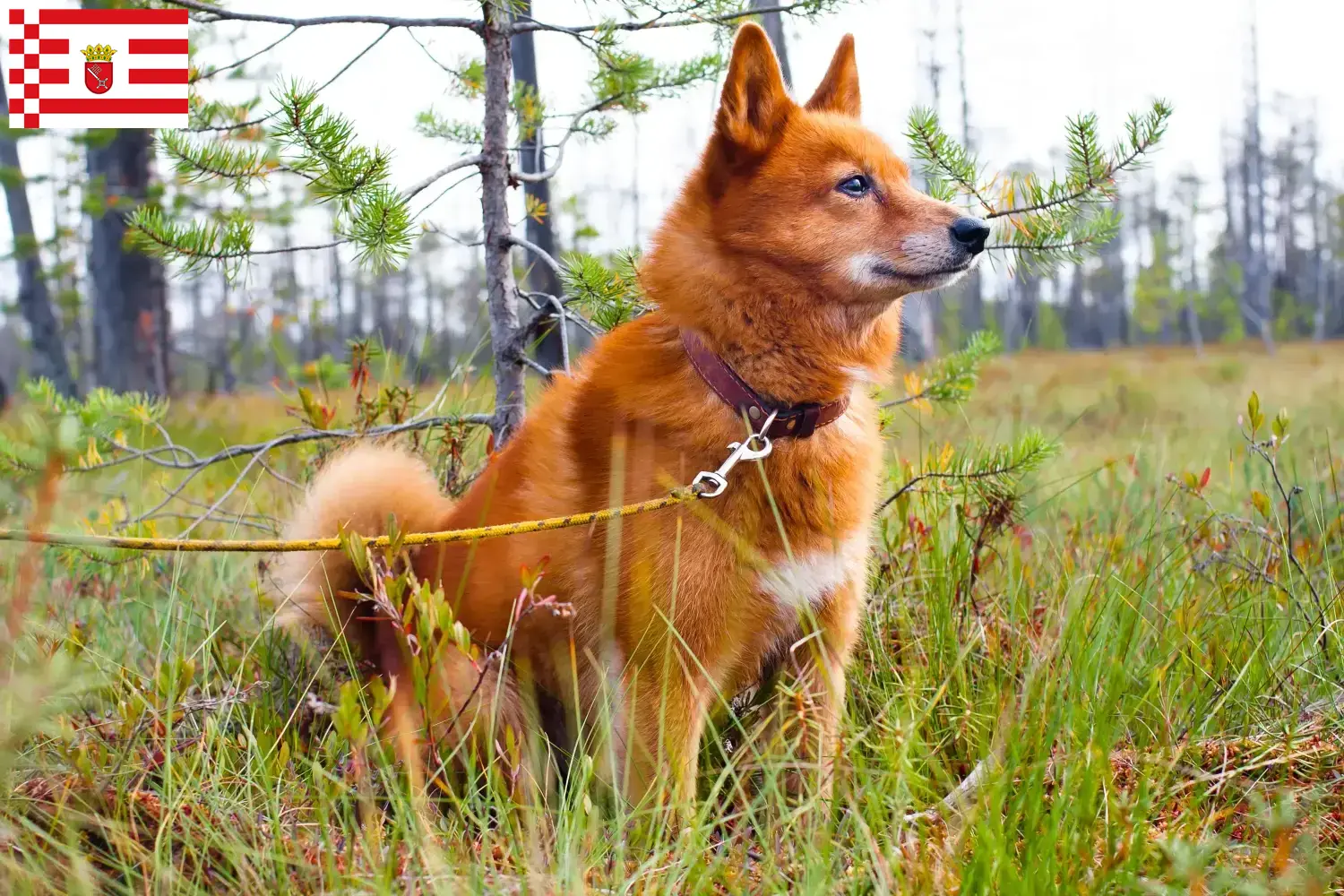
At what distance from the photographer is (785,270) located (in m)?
2.03

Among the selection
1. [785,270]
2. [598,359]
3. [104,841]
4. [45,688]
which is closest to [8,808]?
[104,841]

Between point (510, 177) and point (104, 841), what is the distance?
76.6 inches

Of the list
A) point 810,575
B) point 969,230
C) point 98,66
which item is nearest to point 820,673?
point 810,575

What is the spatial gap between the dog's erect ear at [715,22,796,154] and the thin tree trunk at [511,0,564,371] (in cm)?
81

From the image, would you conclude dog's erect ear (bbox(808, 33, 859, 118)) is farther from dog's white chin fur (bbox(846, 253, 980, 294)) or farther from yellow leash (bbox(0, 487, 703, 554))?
yellow leash (bbox(0, 487, 703, 554))

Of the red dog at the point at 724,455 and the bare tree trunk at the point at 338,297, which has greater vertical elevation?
the bare tree trunk at the point at 338,297

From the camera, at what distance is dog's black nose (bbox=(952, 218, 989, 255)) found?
2055mm

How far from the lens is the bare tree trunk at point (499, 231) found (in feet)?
8.64

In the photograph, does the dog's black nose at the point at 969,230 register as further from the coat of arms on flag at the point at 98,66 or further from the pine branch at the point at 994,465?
the coat of arms on flag at the point at 98,66

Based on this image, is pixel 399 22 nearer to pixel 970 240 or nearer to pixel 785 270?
pixel 785 270

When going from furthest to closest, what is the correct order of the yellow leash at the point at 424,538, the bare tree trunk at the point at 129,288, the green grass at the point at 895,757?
the bare tree trunk at the point at 129,288 → the yellow leash at the point at 424,538 → the green grass at the point at 895,757

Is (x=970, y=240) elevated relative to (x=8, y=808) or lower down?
elevated

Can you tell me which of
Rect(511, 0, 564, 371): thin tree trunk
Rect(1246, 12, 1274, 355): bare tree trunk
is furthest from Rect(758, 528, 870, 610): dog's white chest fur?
Rect(1246, 12, 1274, 355): bare tree trunk

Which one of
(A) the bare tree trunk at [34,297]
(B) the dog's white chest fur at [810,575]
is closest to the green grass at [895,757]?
(B) the dog's white chest fur at [810,575]
